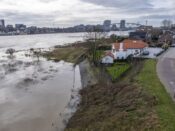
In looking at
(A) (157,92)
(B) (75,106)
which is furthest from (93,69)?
(A) (157,92)

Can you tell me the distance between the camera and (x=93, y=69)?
141 ft

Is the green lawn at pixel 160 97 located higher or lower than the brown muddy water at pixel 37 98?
higher

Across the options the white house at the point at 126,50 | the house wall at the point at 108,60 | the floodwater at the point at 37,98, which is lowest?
the floodwater at the point at 37,98

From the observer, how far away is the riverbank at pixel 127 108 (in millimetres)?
18688

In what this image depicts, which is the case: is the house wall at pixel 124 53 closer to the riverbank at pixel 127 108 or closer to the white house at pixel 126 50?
the white house at pixel 126 50

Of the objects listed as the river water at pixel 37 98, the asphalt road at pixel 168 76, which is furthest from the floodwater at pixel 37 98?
the asphalt road at pixel 168 76

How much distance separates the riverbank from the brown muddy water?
2.01 meters

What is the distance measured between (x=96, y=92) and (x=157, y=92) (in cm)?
734

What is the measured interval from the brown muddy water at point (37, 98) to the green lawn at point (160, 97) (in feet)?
27.1

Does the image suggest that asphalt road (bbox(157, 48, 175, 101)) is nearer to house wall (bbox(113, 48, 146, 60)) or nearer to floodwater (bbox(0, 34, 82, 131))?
house wall (bbox(113, 48, 146, 60))

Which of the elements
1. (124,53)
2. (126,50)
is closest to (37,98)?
(124,53)

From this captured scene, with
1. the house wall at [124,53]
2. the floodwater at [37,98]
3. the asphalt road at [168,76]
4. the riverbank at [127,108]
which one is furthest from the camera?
the house wall at [124,53]

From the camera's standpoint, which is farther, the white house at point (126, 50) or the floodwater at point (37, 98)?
the white house at point (126, 50)

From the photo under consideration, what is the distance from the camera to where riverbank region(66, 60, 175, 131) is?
61.3 feet
